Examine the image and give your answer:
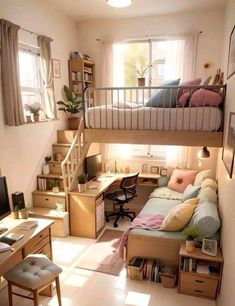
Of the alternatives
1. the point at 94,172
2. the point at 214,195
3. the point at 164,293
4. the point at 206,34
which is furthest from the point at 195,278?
the point at 206,34

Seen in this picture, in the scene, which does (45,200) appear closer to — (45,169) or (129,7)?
(45,169)

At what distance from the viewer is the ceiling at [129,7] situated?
381cm

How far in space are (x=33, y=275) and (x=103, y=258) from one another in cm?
129

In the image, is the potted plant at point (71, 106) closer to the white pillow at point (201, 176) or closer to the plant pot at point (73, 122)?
the plant pot at point (73, 122)

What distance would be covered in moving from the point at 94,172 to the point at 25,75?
1.88 meters

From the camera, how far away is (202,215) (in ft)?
8.75

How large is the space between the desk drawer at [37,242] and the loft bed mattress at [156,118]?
4.93 feet

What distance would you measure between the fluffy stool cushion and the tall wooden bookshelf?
120 inches

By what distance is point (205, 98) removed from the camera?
3027 mm

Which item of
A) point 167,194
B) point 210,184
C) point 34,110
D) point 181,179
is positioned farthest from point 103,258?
point 34,110

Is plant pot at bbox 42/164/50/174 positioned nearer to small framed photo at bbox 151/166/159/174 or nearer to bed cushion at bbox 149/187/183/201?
bed cushion at bbox 149/187/183/201

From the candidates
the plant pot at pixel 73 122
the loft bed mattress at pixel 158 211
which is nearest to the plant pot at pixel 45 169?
the plant pot at pixel 73 122

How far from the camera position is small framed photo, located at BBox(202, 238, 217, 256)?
2.52 meters

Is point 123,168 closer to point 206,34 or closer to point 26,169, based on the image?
point 26,169
